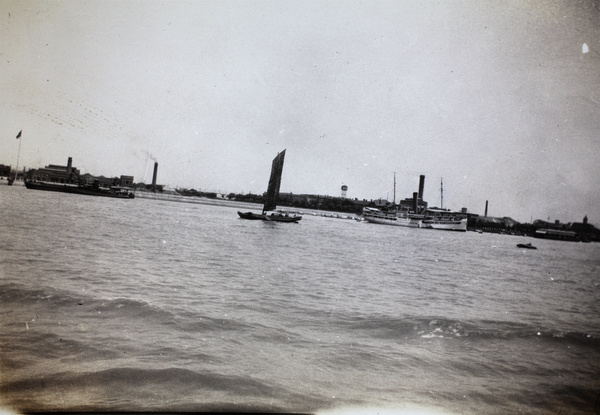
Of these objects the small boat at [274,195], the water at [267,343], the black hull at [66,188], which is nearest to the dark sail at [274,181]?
the small boat at [274,195]

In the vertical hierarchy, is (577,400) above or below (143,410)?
below

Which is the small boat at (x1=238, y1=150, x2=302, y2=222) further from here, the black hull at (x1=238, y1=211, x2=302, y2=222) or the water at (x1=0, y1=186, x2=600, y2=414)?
the water at (x1=0, y1=186, x2=600, y2=414)

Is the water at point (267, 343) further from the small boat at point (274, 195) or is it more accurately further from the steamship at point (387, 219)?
the steamship at point (387, 219)

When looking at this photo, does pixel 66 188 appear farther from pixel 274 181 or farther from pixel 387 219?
pixel 387 219

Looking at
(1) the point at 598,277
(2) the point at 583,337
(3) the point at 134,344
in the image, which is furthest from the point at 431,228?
(3) the point at 134,344

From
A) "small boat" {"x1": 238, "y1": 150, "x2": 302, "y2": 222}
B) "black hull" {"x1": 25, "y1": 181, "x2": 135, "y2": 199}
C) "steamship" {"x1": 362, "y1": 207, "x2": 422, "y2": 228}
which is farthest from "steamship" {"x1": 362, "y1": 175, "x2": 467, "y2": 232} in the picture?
"black hull" {"x1": 25, "y1": 181, "x2": 135, "y2": 199}

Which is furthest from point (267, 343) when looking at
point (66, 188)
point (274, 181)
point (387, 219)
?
point (387, 219)

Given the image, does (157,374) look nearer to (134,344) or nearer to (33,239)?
(134,344)

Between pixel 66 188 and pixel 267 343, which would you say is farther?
pixel 66 188
